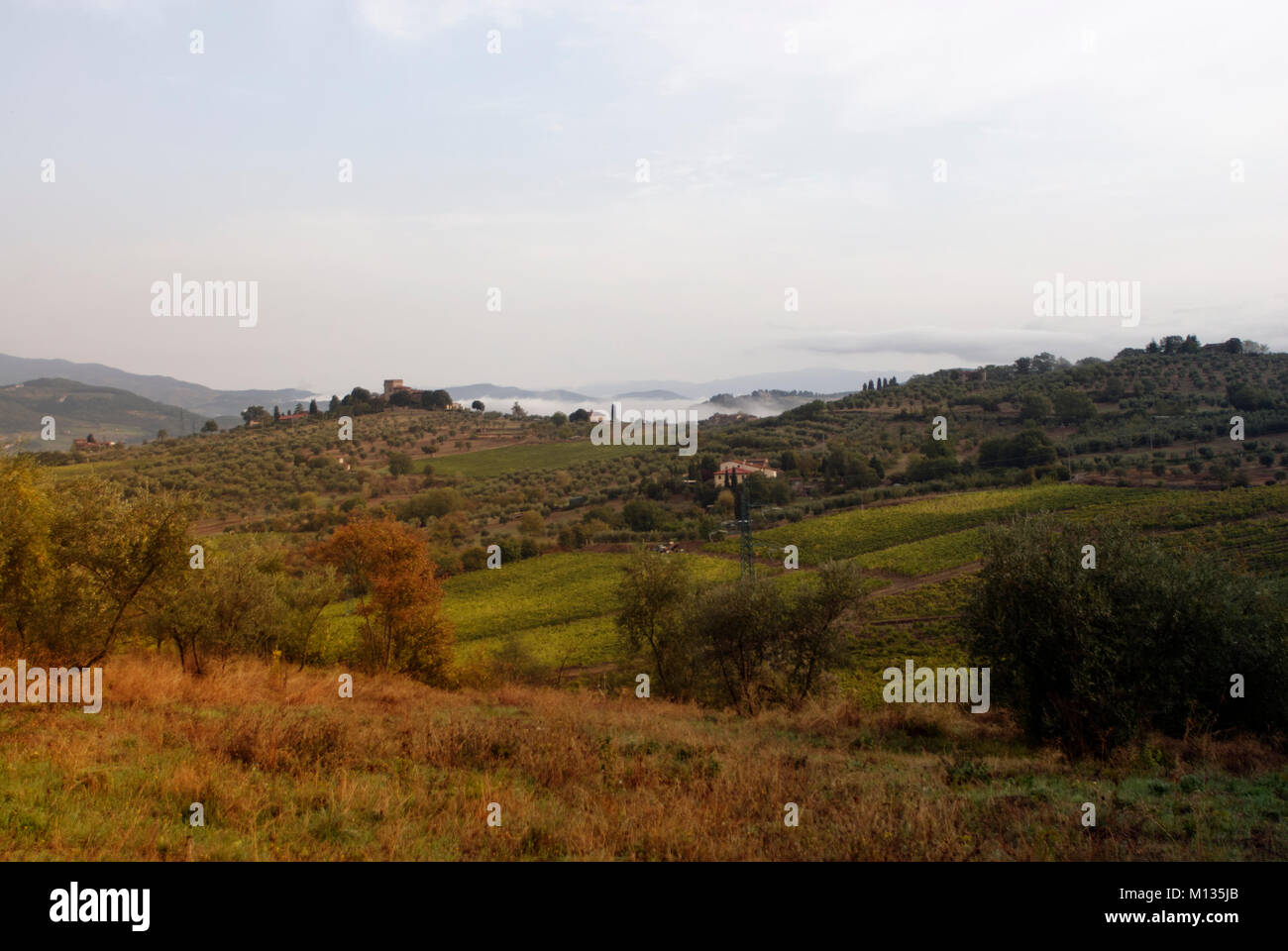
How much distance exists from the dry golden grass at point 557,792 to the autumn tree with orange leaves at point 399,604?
12.0 meters

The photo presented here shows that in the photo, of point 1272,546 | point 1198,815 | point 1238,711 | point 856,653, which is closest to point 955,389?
point 1272,546

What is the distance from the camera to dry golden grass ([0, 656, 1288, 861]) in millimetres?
7039

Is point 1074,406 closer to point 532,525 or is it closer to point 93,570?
point 532,525

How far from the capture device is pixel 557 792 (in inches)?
367

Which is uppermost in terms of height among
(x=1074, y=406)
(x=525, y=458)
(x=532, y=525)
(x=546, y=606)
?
(x=1074, y=406)

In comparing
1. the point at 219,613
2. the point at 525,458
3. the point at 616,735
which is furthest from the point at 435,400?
the point at 616,735

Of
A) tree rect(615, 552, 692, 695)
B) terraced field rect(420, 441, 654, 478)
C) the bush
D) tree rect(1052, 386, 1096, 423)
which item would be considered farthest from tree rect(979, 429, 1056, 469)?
the bush

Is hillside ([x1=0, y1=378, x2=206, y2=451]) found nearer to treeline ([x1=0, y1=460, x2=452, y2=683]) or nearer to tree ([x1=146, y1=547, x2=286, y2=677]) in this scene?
treeline ([x1=0, y1=460, x2=452, y2=683])

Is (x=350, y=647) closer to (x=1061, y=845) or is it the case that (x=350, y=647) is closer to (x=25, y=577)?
(x=25, y=577)

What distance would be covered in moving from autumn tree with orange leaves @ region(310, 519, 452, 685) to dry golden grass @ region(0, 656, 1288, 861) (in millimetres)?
11956

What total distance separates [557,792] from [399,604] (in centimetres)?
1970

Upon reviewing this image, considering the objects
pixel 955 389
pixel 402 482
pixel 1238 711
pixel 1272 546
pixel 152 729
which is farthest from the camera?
pixel 955 389

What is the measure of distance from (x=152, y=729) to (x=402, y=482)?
90479 millimetres
